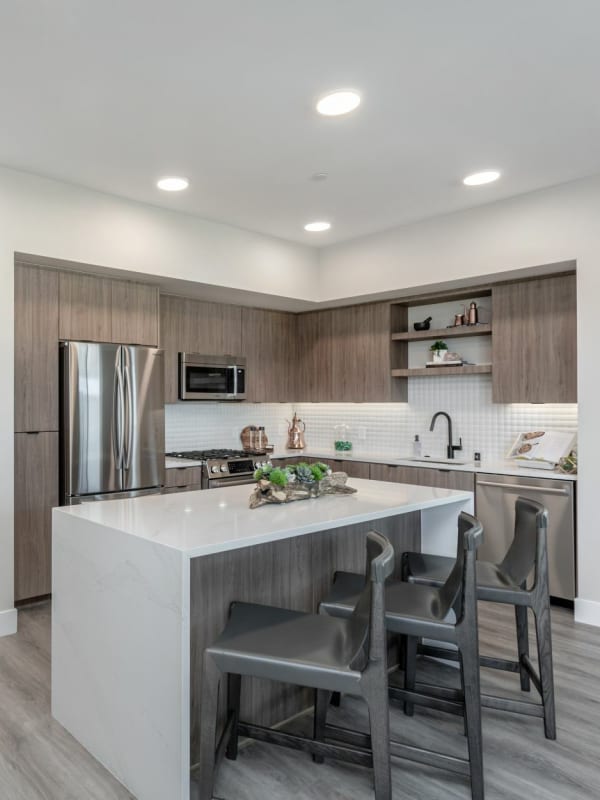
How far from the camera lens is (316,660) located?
71.2 inches

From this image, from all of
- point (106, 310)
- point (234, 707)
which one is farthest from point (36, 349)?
point (234, 707)

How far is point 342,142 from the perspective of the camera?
10.9 feet

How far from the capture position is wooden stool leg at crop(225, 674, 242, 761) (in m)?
2.22

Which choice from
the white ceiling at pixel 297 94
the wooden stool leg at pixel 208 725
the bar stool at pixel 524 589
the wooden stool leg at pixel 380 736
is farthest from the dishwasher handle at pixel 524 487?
the wooden stool leg at pixel 208 725

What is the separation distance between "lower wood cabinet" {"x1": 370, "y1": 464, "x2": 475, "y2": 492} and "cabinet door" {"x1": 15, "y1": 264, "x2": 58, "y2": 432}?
8.79ft

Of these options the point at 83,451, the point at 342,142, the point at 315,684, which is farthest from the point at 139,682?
the point at 342,142

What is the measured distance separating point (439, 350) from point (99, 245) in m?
2.90

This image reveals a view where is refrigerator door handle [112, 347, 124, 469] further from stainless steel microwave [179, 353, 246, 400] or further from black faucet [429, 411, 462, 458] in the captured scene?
black faucet [429, 411, 462, 458]

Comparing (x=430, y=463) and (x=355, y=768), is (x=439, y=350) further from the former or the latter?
(x=355, y=768)

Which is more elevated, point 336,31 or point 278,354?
point 336,31

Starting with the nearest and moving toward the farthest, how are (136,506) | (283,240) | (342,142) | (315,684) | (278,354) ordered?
(315,684)
(136,506)
(342,142)
(283,240)
(278,354)

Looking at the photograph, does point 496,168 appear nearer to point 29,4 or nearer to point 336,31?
point 336,31

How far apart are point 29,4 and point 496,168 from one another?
2.67 meters

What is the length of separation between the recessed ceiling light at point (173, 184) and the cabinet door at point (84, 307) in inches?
33.9
